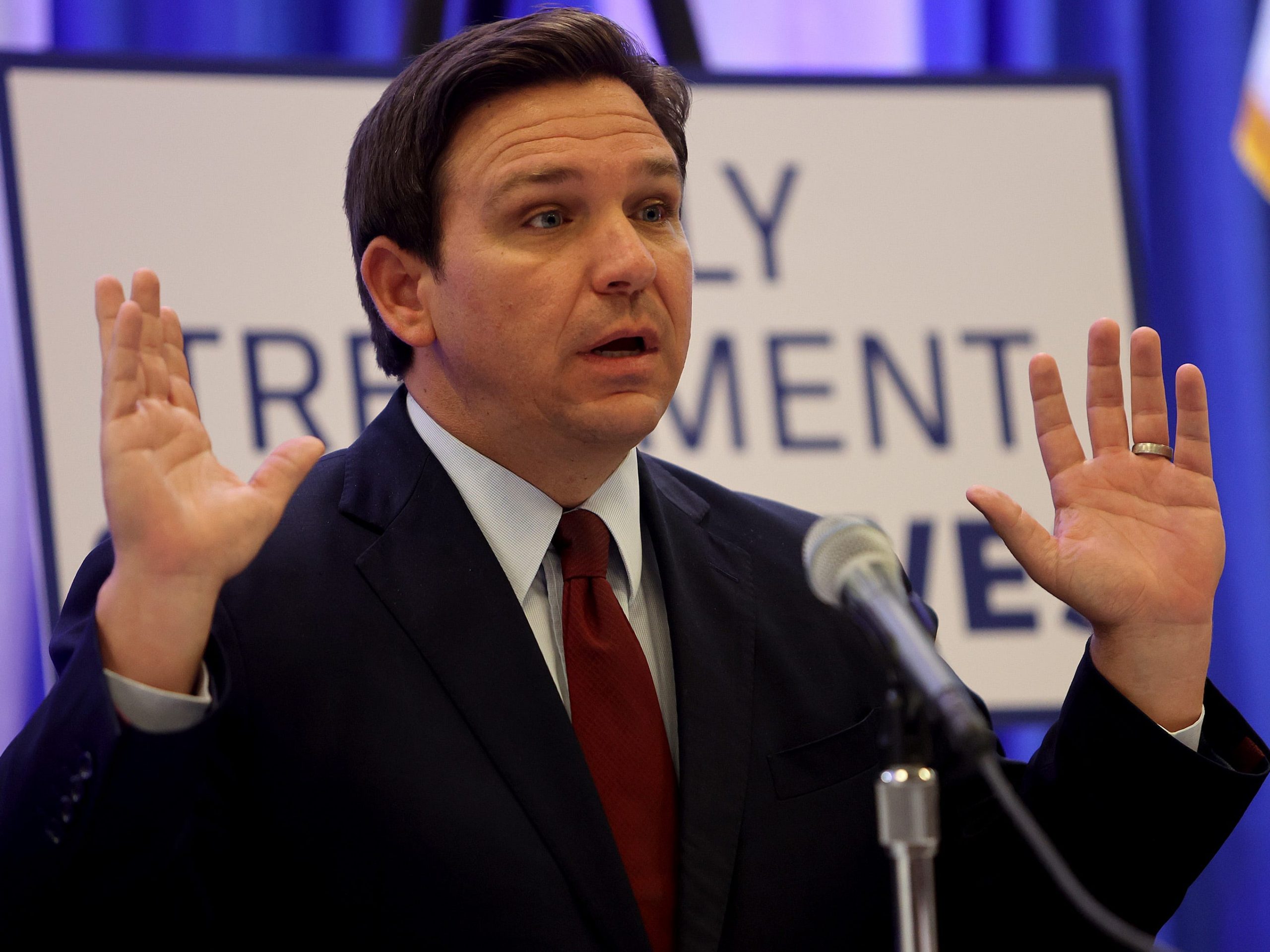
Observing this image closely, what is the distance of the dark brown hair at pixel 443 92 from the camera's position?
167 centimetres

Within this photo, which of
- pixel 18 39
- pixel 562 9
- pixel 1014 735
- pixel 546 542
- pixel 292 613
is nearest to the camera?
pixel 292 613

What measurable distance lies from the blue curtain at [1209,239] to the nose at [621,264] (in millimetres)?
1875

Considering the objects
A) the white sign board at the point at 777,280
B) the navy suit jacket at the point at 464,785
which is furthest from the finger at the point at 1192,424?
the white sign board at the point at 777,280

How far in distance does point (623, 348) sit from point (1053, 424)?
1.69 feet

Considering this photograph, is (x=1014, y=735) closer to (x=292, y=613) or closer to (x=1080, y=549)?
(x=1080, y=549)

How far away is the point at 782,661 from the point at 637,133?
26.0 inches

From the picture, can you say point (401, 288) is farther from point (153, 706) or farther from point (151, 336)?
point (153, 706)

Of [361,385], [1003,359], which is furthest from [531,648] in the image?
[1003,359]

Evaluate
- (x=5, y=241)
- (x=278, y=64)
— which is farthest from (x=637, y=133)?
(x=5, y=241)

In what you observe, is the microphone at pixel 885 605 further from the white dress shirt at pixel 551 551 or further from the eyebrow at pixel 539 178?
the eyebrow at pixel 539 178

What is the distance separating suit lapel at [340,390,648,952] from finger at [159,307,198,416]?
0.86ft

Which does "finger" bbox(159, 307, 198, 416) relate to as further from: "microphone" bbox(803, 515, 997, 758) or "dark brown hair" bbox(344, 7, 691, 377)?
"microphone" bbox(803, 515, 997, 758)

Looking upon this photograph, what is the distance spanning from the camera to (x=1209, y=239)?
128 inches

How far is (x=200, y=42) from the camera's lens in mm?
2869
